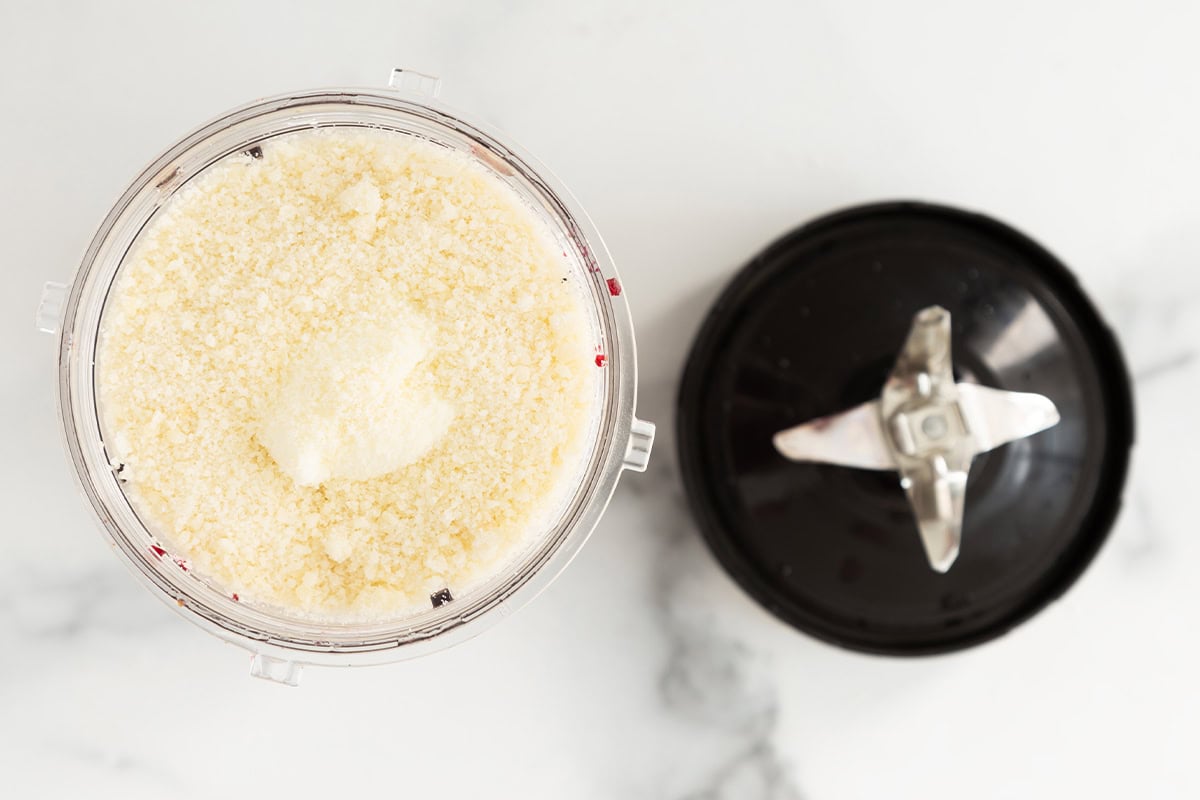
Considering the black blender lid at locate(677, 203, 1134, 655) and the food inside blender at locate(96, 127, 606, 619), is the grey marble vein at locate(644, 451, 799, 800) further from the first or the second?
the food inside blender at locate(96, 127, 606, 619)

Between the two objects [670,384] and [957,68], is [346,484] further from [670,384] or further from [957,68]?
[957,68]

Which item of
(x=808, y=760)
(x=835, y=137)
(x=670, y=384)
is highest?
(x=835, y=137)

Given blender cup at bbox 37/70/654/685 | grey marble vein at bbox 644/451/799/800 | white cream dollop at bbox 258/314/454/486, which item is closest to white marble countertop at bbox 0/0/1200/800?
grey marble vein at bbox 644/451/799/800

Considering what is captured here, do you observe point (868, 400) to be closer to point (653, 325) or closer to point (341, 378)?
point (653, 325)

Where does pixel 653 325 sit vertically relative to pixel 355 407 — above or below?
above

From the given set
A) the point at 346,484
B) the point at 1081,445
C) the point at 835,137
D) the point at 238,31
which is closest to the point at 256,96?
the point at 238,31

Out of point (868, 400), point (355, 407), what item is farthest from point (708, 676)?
point (355, 407)

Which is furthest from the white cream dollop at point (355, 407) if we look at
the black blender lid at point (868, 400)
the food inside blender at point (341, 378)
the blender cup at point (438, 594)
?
the black blender lid at point (868, 400)

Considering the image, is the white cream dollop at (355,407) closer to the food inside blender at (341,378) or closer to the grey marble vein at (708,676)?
the food inside blender at (341,378)
